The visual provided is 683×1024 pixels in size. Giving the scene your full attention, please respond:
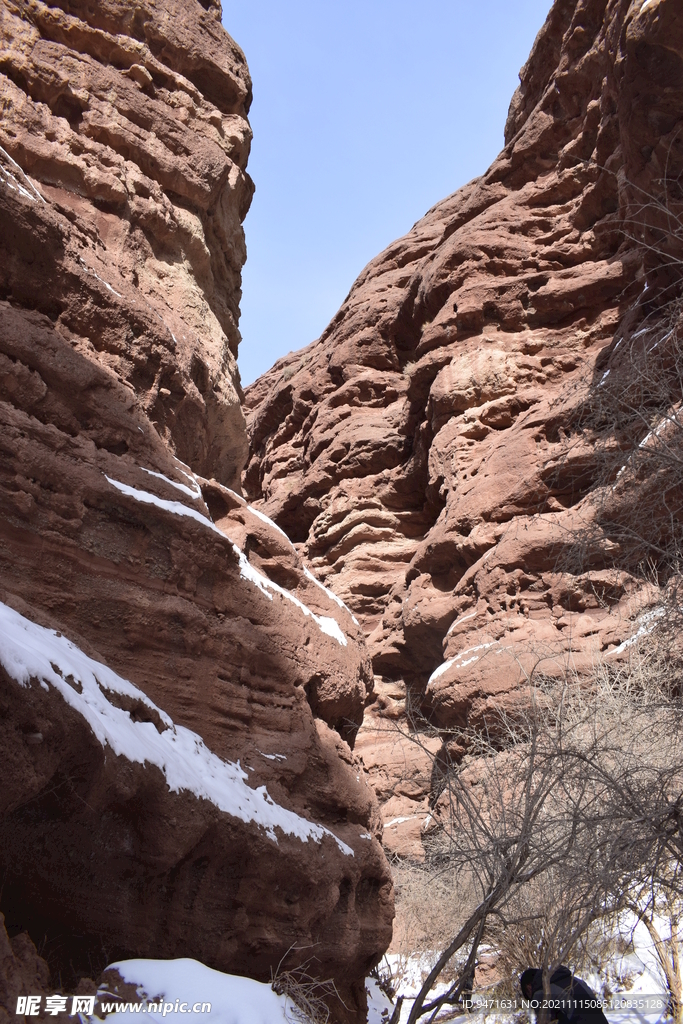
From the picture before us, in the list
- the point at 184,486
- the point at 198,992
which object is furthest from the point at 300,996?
the point at 184,486

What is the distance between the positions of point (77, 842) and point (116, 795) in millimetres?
349

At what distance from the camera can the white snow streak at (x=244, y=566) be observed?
6.08 metres

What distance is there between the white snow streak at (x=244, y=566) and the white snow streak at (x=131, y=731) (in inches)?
59.4

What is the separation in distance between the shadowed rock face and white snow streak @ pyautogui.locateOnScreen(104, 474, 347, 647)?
12.3 feet

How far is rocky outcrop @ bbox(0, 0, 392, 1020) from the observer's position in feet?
14.5

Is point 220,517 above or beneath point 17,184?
beneath

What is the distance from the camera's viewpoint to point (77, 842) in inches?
170

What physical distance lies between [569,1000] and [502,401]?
12.9 m

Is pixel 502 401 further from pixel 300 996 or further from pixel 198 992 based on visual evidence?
pixel 198 992

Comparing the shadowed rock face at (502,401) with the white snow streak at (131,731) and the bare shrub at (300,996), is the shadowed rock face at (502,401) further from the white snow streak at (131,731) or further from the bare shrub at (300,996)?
the bare shrub at (300,996)

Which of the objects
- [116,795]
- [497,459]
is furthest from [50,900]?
[497,459]

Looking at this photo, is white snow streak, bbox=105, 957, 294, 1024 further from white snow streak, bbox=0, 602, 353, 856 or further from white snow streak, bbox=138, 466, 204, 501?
white snow streak, bbox=138, 466, 204, 501

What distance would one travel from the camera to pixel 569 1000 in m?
4.18

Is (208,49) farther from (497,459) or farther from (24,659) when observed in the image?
(24,659)
